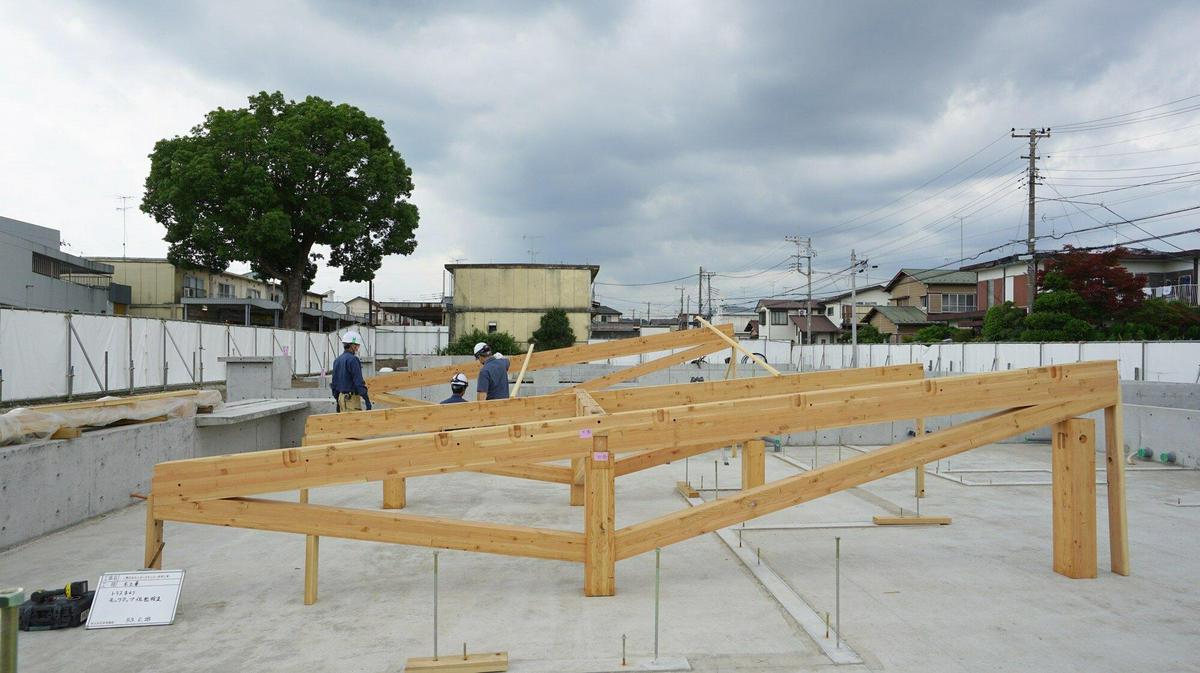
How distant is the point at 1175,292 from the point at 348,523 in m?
46.5

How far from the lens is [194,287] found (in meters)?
47.0

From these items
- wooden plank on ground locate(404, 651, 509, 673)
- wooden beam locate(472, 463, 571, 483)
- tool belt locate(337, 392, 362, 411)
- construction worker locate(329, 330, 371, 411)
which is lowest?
wooden plank on ground locate(404, 651, 509, 673)

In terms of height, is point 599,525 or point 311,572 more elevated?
point 599,525

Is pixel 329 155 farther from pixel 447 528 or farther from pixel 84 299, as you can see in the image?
pixel 447 528

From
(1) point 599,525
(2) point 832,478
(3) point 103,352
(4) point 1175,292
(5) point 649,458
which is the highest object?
(4) point 1175,292

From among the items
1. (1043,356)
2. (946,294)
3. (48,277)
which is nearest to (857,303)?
(946,294)

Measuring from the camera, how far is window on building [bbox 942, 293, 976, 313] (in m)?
52.3

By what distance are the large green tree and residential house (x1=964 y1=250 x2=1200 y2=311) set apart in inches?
1319

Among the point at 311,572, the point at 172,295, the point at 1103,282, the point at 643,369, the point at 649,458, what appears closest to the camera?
the point at 311,572

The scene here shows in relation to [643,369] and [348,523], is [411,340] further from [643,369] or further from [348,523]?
[348,523]

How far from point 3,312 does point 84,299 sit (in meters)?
34.1

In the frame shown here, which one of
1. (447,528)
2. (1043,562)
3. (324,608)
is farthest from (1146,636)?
(324,608)

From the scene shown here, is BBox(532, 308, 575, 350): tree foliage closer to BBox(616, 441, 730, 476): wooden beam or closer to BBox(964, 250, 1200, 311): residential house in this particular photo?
BBox(964, 250, 1200, 311): residential house

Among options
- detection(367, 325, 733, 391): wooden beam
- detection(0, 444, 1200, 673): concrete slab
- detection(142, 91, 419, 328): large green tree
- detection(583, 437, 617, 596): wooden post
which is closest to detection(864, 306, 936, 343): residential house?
detection(142, 91, 419, 328): large green tree
